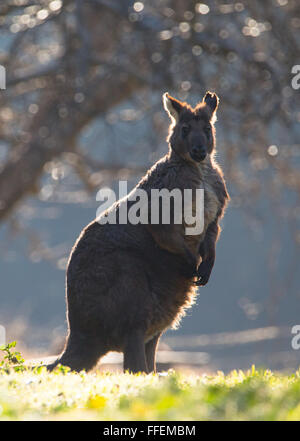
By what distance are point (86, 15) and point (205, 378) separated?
9388mm

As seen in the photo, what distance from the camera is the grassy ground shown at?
2.75 metres

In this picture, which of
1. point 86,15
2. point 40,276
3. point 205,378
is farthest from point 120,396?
point 40,276

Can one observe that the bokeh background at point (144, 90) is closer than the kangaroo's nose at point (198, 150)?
No

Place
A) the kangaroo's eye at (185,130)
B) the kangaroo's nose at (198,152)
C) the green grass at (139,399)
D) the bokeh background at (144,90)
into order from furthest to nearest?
the bokeh background at (144,90), the kangaroo's eye at (185,130), the kangaroo's nose at (198,152), the green grass at (139,399)

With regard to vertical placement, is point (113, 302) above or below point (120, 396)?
Answer: below

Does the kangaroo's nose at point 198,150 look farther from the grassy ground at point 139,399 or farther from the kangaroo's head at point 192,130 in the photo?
the grassy ground at point 139,399

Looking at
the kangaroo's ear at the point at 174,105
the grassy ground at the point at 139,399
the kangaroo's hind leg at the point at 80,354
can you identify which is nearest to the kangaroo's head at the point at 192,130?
the kangaroo's ear at the point at 174,105

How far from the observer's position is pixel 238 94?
410 inches

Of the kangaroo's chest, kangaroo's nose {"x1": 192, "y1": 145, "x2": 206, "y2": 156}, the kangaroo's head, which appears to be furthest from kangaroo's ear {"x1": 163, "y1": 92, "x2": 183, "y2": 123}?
the kangaroo's chest

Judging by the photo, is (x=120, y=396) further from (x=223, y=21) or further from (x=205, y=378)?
(x=223, y=21)

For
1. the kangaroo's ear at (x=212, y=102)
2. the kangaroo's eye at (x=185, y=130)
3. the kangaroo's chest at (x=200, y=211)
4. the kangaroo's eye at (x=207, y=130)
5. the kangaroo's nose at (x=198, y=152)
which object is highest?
the kangaroo's ear at (x=212, y=102)

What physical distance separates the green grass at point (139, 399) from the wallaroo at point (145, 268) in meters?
0.82

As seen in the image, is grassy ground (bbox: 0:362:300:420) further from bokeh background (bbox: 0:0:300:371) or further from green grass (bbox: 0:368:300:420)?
bokeh background (bbox: 0:0:300:371)

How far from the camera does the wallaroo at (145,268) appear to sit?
193 inches
